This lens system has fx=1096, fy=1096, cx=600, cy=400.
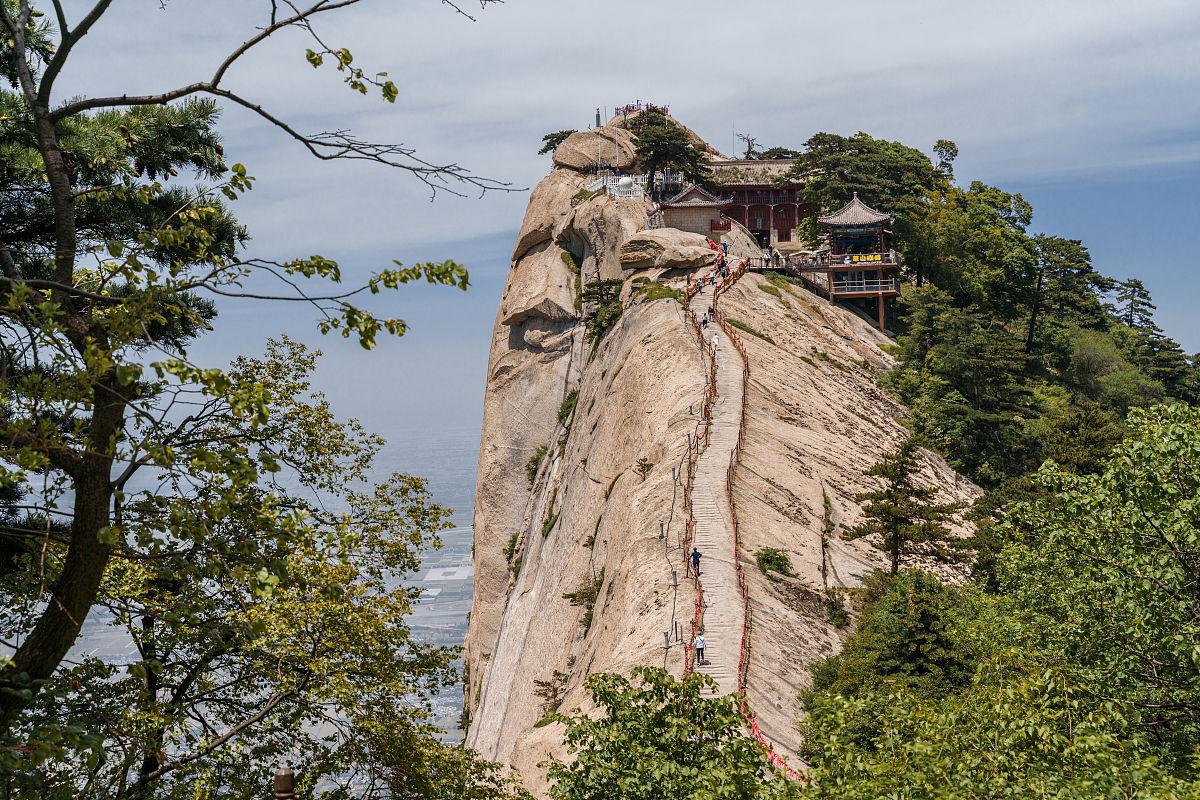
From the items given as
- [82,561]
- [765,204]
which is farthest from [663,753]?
[765,204]

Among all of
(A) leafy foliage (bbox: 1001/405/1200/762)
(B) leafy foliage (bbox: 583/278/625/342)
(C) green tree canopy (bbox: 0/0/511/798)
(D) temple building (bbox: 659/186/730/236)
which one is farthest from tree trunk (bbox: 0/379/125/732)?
(D) temple building (bbox: 659/186/730/236)

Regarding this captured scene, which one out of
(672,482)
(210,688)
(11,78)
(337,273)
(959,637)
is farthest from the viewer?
(672,482)

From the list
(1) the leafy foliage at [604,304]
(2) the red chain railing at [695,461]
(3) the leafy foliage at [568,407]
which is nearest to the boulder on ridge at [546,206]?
(3) the leafy foliage at [568,407]

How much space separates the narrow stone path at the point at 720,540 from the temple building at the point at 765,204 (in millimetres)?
43829

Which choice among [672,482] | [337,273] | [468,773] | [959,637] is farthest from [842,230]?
[337,273]

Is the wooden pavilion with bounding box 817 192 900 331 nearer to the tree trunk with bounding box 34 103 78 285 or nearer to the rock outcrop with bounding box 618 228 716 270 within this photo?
the rock outcrop with bounding box 618 228 716 270

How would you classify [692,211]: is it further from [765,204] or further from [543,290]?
[765,204]

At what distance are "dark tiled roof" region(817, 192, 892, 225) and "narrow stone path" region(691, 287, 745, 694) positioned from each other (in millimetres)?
29971

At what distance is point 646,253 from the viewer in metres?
64.6

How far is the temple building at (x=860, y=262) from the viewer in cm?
7231

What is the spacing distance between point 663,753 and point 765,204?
76.3 meters

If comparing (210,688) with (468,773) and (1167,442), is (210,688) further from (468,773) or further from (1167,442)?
(1167,442)

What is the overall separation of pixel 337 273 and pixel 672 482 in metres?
28.3

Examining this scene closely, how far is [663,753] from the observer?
1638 cm
